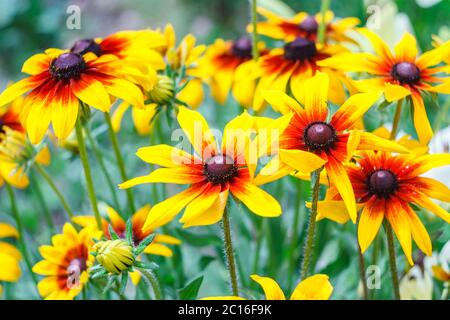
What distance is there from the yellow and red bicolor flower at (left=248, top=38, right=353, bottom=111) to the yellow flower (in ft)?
1.02

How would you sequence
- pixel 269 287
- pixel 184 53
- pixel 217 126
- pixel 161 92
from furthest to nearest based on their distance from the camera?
1. pixel 217 126
2. pixel 184 53
3. pixel 161 92
4. pixel 269 287

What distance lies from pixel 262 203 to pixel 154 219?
0.11 meters

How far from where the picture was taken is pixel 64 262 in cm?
96

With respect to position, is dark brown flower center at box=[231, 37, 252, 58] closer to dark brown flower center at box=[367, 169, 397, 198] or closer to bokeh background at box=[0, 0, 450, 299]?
bokeh background at box=[0, 0, 450, 299]

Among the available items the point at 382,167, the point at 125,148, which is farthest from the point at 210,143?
the point at 125,148

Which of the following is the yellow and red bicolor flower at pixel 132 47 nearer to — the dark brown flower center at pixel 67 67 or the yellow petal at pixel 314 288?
the dark brown flower center at pixel 67 67

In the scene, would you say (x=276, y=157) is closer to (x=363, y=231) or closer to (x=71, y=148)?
(x=363, y=231)

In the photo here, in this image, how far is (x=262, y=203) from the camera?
73 centimetres

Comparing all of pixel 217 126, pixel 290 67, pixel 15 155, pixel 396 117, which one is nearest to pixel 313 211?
pixel 396 117

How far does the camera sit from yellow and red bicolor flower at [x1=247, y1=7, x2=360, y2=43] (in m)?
1.12

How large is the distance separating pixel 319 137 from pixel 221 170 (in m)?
0.11

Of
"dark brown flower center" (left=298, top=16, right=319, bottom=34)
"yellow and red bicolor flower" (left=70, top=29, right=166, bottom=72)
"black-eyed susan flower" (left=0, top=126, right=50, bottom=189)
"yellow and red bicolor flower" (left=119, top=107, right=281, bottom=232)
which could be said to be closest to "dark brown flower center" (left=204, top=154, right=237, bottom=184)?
"yellow and red bicolor flower" (left=119, top=107, right=281, bottom=232)

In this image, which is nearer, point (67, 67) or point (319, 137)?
point (319, 137)

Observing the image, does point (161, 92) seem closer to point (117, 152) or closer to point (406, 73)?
point (117, 152)
